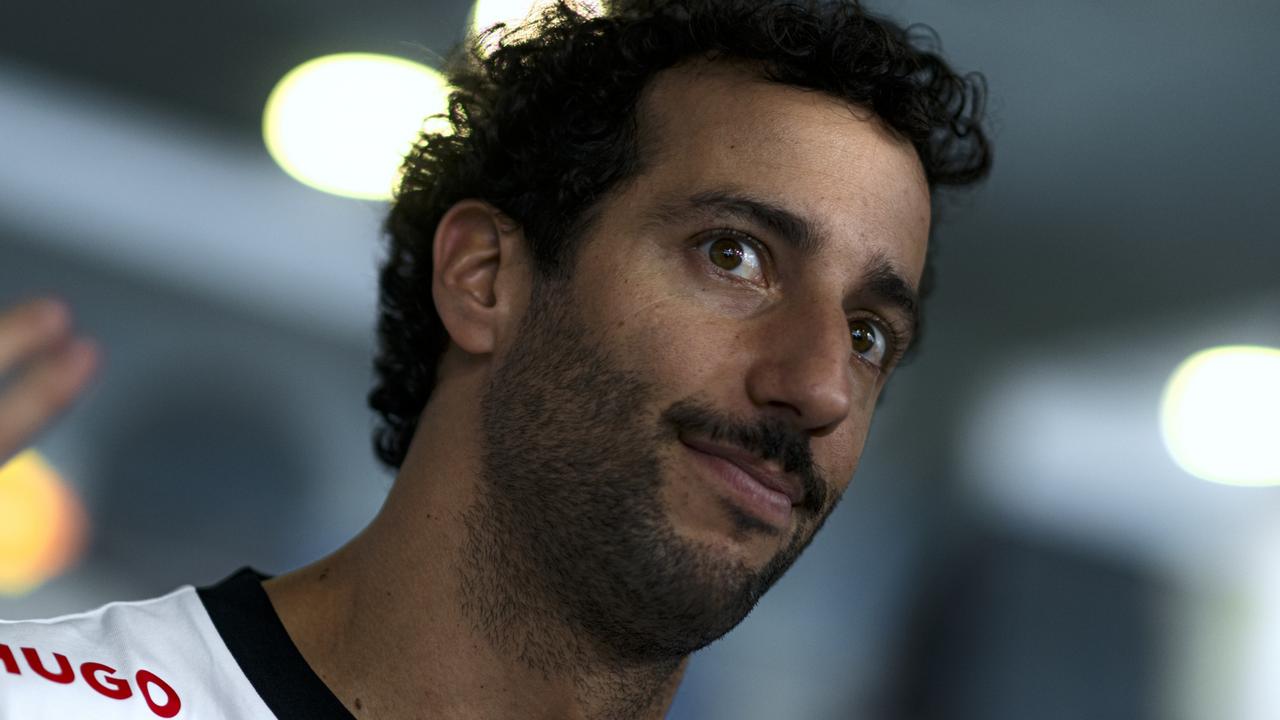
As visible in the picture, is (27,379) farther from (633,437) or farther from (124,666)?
(633,437)

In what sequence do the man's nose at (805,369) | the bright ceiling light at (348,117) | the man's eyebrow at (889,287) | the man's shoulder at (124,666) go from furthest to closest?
the bright ceiling light at (348,117)
the man's eyebrow at (889,287)
the man's nose at (805,369)
the man's shoulder at (124,666)

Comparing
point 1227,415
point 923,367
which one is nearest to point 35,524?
point 923,367

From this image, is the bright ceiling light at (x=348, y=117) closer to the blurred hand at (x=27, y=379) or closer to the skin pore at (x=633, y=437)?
the blurred hand at (x=27, y=379)

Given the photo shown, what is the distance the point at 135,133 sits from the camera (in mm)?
2518

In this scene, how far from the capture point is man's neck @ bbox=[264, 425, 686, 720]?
111 cm

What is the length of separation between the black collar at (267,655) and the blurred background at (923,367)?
1150 millimetres

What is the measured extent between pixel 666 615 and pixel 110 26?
1849 mm

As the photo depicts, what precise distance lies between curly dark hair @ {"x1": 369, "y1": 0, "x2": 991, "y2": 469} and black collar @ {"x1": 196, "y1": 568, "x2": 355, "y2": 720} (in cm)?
31

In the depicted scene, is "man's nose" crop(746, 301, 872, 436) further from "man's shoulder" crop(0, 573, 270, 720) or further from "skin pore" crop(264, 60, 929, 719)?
"man's shoulder" crop(0, 573, 270, 720)

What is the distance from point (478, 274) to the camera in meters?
1.29

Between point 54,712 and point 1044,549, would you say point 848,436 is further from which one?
point 1044,549

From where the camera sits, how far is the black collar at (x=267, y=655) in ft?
3.51

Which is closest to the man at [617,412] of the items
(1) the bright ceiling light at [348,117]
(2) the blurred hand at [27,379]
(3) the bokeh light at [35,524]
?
(2) the blurred hand at [27,379]

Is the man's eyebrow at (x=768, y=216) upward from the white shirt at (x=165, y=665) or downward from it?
upward
